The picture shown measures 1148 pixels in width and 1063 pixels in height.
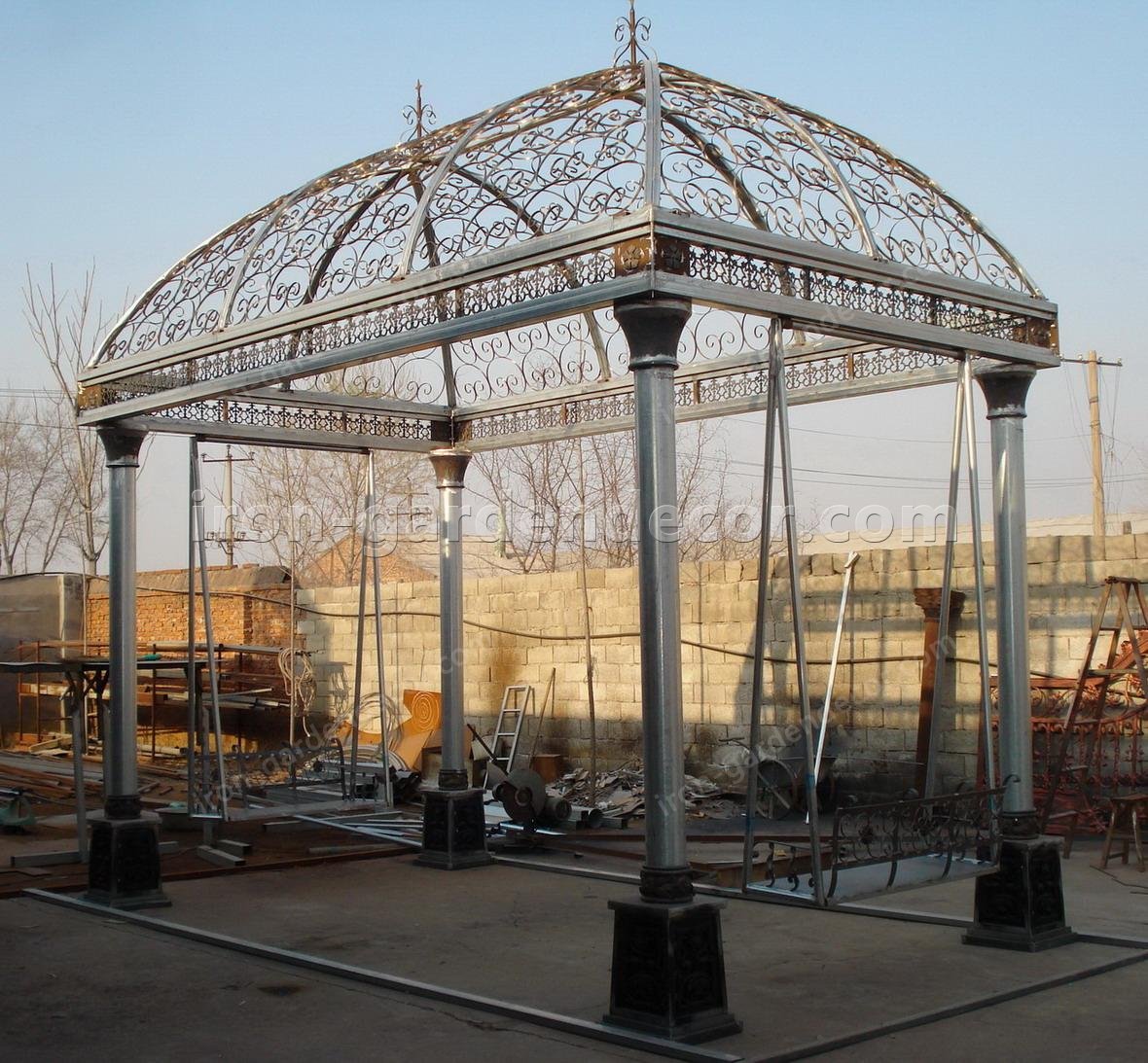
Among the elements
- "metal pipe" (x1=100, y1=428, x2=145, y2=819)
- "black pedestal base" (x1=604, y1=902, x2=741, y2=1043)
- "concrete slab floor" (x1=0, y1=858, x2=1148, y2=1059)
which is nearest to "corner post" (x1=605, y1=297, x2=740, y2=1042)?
"black pedestal base" (x1=604, y1=902, x2=741, y2=1043)

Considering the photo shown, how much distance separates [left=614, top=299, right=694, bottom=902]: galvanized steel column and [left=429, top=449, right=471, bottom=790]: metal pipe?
3637 mm

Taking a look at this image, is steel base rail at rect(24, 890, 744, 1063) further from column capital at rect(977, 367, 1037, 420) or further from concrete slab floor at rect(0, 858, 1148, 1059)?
column capital at rect(977, 367, 1037, 420)

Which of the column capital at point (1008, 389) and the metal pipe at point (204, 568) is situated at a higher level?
the column capital at point (1008, 389)

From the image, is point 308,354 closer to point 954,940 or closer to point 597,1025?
point 597,1025

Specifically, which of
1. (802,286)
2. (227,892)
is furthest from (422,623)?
(802,286)

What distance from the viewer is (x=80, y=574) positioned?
2089cm

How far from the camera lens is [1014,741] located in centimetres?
605

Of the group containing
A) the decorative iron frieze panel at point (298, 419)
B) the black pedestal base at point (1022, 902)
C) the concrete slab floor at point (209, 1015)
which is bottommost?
the concrete slab floor at point (209, 1015)

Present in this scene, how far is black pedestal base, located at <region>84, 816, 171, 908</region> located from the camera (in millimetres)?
6926

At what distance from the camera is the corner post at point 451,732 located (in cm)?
830

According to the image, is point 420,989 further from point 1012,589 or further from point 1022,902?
point 1012,589

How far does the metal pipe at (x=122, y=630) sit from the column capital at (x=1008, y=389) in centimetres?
419

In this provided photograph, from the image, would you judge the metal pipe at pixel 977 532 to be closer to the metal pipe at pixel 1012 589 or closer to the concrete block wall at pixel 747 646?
the metal pipe at pixel 1012 589

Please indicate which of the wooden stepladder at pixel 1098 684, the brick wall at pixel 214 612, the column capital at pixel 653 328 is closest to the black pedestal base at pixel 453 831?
the wooden stepladder at pixel 1098 684
